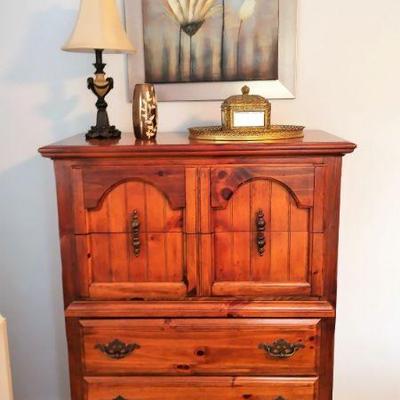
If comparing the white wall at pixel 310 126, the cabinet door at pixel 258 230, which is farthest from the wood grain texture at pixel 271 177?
the white wall at pixel 310 126

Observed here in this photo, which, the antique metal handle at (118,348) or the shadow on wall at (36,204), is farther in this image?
the shadow on wall at (36,204)

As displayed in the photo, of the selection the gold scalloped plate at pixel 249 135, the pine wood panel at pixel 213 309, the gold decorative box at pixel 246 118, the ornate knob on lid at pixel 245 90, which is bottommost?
the pine wood panel at pixel 213 309

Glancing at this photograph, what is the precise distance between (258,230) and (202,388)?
544 millimetres

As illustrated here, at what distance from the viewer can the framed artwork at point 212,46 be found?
1752 mm

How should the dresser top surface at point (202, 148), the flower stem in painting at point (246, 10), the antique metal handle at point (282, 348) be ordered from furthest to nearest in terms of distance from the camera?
the flower stem in painting at point (246, 10), the antique metal handle at point (282, 348), the dresser top surface at point (202, 148)

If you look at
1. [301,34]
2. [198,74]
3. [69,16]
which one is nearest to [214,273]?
[198,74]

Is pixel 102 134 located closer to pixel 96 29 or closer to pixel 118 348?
pixel 96 29

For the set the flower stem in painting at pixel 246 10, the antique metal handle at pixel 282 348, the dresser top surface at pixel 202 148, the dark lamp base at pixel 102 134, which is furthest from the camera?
the flower stem in painting at pixel 246 10

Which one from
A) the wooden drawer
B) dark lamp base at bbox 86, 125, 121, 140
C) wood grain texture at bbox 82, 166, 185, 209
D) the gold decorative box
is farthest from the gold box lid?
the wooden drawer

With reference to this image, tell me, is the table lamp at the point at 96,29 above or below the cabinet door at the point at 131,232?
above

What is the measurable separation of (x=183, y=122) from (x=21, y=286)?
1031 mm

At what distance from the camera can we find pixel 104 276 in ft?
4.74

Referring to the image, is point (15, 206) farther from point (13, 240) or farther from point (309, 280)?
point (309, 280)

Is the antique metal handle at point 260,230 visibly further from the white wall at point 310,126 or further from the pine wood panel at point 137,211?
the white wall at point 310,126
